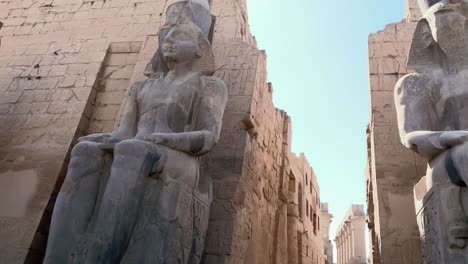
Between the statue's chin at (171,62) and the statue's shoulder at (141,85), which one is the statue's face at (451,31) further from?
the statue's shoulder at (141,85)

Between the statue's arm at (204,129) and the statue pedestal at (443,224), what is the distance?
155 cm

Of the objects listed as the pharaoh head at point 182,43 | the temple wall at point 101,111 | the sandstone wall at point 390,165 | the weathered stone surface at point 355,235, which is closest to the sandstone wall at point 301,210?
the temple wall at point 101,111

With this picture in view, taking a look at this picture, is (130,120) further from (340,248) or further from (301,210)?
(340,248)

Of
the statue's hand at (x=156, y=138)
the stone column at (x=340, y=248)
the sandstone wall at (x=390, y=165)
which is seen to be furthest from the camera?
the stone column at (x=340, y=248)

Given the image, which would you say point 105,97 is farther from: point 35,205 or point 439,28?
point 439,28

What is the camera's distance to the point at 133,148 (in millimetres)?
2510

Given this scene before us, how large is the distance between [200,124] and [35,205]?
2320 millimetres

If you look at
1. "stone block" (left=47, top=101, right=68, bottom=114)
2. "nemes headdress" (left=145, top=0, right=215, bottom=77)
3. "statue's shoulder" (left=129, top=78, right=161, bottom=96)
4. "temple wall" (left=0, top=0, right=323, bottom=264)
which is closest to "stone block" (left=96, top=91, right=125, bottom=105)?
"temple wall" (left=0, top=0, right=323, bottom=264)

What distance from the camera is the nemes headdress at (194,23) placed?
3.45 m

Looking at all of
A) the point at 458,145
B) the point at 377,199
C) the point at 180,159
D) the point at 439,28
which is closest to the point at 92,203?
the point at 180,159

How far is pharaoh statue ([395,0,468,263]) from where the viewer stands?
2305 mm

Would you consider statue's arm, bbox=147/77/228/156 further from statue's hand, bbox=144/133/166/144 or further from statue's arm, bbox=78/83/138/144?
statue's arm, bbox=78/83/138/144

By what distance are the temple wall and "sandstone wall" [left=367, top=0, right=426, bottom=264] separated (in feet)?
4.31

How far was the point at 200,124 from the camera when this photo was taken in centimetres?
304
